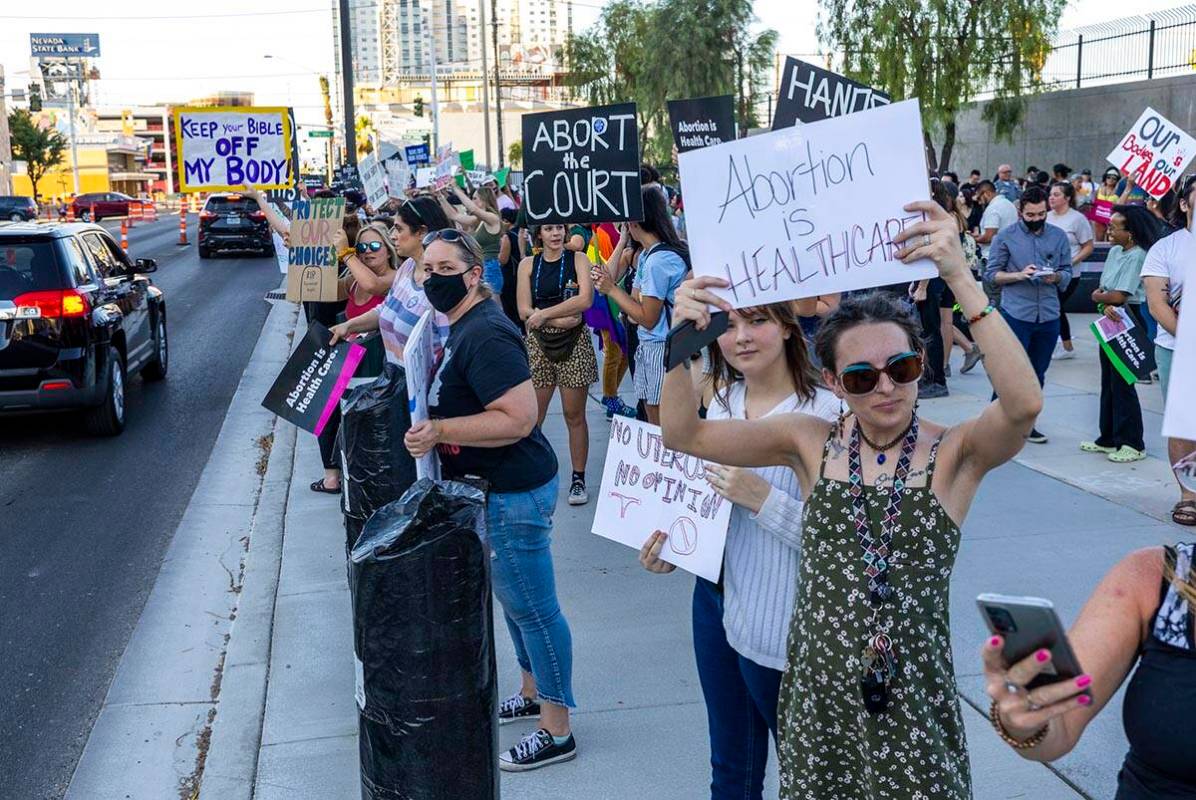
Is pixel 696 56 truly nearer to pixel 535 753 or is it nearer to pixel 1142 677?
pixel 535 753

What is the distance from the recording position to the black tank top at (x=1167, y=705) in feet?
6.41

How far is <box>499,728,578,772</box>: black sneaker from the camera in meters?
4.39

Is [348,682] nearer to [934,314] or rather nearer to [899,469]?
[899,469]

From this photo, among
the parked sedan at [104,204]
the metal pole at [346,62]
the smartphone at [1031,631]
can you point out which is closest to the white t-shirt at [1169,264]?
the smartphone at [1031,631]

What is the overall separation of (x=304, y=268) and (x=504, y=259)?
377cm

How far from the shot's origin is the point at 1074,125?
88.5ft

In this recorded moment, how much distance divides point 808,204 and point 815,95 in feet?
8.11

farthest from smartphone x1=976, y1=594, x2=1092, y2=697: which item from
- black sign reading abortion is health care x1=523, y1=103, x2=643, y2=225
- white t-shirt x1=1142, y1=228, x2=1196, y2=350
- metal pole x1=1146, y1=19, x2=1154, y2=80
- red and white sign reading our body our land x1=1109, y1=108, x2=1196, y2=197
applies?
metal pole x1=1146, y1=19, x2=1154, y2=80

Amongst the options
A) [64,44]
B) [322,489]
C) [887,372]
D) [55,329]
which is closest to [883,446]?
[887,372]

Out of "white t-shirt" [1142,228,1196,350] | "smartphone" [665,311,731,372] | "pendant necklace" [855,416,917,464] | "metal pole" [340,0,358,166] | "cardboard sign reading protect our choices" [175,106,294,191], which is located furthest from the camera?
"metal pole" [340,0,358,166]

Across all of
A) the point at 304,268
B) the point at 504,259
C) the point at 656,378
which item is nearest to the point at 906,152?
the point at 656,378

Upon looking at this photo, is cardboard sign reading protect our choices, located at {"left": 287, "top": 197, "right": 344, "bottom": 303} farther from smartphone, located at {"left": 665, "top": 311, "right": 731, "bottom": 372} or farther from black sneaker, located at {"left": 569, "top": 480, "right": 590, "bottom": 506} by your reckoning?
smartphone, located at {"left": 665, "top": 311, "right": 731, "bottom": 372}

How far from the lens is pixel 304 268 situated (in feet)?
28.3

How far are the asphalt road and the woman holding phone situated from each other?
3866 mm
